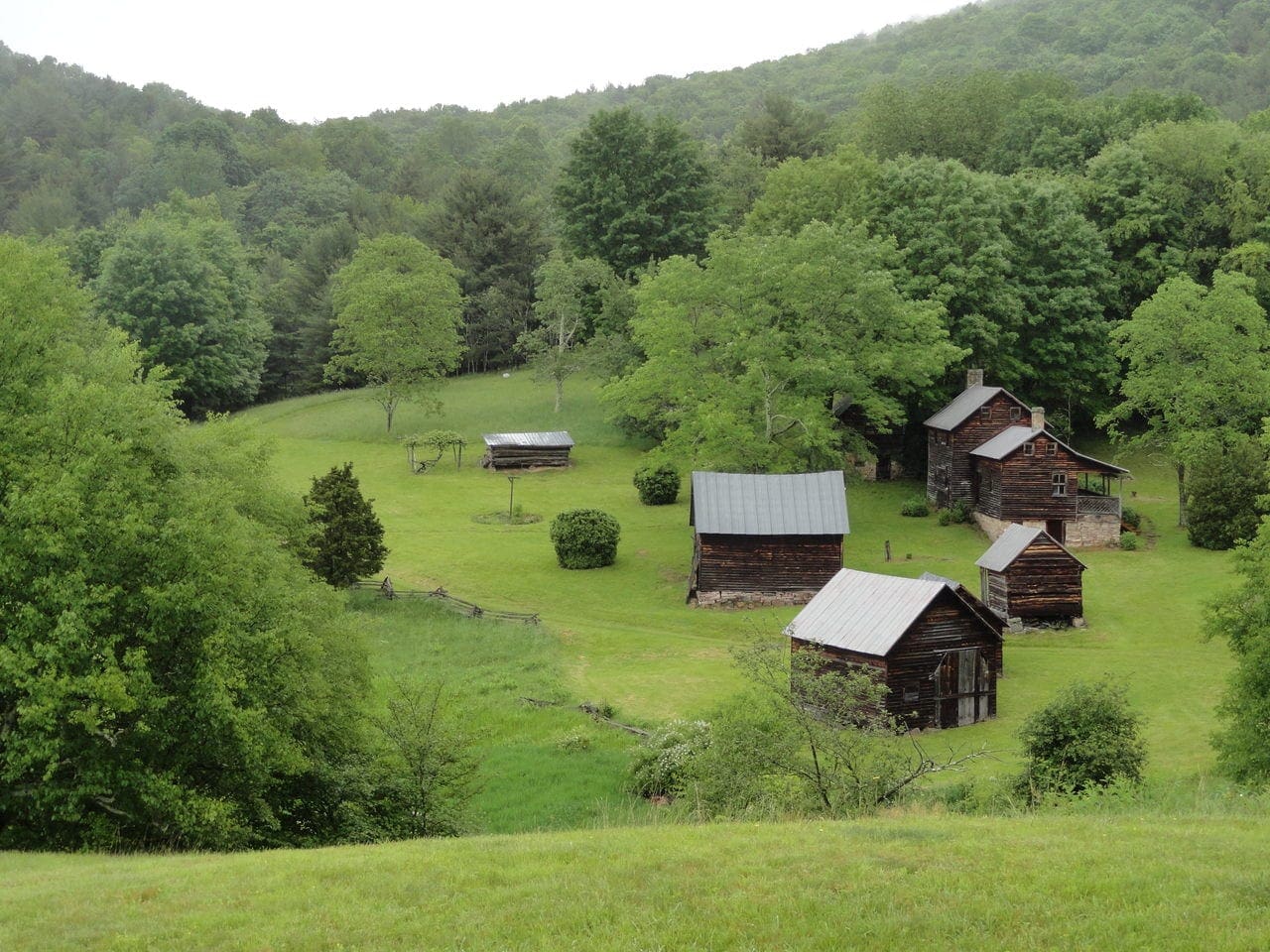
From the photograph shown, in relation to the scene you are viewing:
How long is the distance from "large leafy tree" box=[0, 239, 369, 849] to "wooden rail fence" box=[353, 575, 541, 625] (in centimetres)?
1572

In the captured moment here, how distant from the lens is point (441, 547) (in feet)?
164

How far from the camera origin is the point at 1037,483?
50312mm

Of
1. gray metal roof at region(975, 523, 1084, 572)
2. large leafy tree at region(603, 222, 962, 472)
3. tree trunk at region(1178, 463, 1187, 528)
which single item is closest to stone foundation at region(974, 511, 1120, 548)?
tree trunk at region(1178, 463, 1187, 528)

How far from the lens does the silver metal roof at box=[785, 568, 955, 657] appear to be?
1253 inches

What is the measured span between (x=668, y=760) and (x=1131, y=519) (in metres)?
32.0

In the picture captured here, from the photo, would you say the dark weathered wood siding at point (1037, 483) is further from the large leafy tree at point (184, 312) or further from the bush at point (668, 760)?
the large leafy tree at point (184, 312)

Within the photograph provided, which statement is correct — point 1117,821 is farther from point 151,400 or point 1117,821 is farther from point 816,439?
point 816,439

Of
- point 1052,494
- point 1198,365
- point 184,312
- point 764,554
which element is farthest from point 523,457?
point 1198,365

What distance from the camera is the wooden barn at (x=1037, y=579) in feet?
131

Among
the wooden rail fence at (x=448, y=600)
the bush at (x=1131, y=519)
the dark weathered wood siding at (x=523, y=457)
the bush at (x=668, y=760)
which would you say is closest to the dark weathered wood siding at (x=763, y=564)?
the wooden rail fence at (x=448, y=600)

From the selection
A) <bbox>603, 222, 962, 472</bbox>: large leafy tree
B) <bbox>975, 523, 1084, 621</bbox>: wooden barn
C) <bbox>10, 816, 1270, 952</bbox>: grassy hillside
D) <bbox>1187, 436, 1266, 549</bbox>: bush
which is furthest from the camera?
<bbox>603, 222, 962, 472</bbox>: large leafy tree

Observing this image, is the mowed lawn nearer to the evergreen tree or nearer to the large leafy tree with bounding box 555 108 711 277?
the evergreen tree

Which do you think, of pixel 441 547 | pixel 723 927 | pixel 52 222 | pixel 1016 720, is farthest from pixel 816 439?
pixel 52 222

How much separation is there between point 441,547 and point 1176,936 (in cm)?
3991
